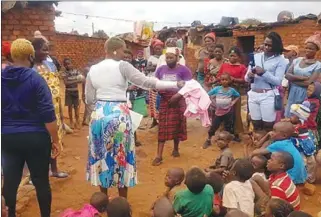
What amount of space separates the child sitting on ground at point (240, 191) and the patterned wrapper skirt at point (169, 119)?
92.0 inches

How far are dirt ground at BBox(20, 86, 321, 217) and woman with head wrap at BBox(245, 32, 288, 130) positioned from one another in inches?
35.2

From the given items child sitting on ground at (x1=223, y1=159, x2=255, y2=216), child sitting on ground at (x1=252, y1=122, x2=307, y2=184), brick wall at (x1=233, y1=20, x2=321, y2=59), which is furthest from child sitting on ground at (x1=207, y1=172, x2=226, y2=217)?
brick wall at (x1=233, y1=20, x2=321, y2=59)

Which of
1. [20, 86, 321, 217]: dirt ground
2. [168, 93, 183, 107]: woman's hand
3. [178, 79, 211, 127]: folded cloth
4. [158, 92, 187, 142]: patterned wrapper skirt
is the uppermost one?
[178, 79, 211, 127]: folded cloth

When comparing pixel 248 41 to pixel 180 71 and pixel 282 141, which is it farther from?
pixel 282 141

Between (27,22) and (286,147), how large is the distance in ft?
16.0

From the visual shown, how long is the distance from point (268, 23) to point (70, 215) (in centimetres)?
901

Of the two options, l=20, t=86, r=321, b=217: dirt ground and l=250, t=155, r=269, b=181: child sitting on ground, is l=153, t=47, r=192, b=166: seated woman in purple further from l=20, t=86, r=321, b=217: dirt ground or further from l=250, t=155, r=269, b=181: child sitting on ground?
l=250, t=155, r=269, b=181: child sitting on ground

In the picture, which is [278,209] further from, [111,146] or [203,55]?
[203,55]

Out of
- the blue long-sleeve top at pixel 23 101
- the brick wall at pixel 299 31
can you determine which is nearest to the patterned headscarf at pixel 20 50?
the blue long-sleeve top at pixel 23 101

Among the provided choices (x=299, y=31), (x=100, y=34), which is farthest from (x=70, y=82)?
(x=100, y=34)

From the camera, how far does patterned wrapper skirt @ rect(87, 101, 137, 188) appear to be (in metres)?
3.48

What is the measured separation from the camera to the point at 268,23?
1055 cm

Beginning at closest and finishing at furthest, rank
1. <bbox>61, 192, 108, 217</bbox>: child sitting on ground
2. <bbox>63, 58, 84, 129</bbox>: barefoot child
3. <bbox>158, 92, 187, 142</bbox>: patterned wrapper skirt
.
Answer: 1. <bbox>61, 192, 108, 217</bbox>: child sitting on ground
2. <bbox>158, 92, 187, 142</bbox>: patterned wrapper skirt
3. <bbox>63, 58, 84, 129</bbox>: barefoot child

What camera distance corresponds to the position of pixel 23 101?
9.77ft
